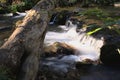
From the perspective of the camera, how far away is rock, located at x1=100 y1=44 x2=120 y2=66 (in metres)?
8.48

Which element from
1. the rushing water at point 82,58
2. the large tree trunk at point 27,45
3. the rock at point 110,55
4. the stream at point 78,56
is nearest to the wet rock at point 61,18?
the stream at point 78,56

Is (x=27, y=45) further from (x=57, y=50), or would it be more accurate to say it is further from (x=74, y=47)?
(x=74, y=47)

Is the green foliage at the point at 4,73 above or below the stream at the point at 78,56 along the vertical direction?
above

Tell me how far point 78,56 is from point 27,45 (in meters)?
4.53

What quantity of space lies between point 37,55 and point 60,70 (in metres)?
2.54

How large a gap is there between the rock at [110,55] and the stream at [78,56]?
26 cm

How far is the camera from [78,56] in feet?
30.9

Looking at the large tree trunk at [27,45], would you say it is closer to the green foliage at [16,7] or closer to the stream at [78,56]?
the stream at [78,56]

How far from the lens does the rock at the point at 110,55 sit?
8484 mm

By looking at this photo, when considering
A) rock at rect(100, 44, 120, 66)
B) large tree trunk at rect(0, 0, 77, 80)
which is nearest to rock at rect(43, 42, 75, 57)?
rock at rect(100, 44, 120, 66)

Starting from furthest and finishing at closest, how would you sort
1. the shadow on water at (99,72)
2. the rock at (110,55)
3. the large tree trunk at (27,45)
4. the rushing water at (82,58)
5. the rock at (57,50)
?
1. the rock at (57,50)
2. the rock at (110,55)
3. the rushing water at (82,58)
4. the shadow on water at (99,72)
5. the large tree trunk at (27,45)

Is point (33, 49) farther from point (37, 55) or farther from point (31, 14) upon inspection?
point (31, 14)

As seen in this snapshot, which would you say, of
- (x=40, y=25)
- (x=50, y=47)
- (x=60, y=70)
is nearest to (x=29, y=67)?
(x=40, y=25)

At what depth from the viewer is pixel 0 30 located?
1313 cm
